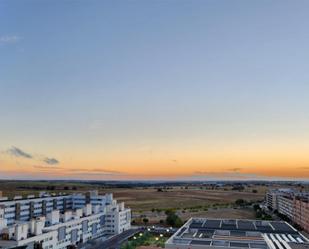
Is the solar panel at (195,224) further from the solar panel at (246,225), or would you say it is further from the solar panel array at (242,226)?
the solar panel at (246,225)

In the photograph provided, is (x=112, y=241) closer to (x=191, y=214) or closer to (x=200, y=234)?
(x=200, y=234)

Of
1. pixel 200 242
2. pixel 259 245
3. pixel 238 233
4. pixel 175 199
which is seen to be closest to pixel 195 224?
pixel 238 233

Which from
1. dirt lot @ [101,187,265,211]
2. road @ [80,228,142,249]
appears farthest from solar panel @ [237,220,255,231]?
dirt lot @ [101,187,265,211]

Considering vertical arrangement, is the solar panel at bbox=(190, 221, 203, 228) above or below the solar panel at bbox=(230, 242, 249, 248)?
above

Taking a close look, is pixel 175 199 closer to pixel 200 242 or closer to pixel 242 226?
pixel 242 226

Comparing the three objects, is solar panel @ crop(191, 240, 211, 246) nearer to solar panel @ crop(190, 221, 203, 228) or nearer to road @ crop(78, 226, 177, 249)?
solar panel @ crop(190, 221, 203, 228)

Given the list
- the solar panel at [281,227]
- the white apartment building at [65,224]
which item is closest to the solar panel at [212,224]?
the solar panel at [281,227]
